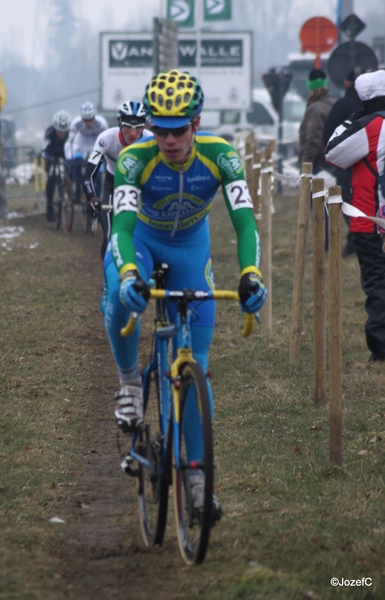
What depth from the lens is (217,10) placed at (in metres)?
36.4

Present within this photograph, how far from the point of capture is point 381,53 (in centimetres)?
3638

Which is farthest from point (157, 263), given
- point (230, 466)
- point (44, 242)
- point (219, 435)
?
point (44, 242)

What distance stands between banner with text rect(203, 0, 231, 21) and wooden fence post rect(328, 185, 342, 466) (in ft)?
105

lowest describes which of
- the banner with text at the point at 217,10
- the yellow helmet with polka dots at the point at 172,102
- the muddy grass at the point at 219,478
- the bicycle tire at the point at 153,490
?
the muddy grass at the point at 219,478

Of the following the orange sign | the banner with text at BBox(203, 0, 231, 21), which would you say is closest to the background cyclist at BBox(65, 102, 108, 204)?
the orange sign

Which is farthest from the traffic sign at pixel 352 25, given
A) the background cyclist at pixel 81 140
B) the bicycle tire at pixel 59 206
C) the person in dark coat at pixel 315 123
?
the bicycle tire at pixel 59 206

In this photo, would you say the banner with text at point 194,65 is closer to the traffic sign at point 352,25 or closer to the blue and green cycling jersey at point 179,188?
the traffic sign at point 352,25

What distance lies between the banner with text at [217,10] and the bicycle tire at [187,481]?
33718 mm

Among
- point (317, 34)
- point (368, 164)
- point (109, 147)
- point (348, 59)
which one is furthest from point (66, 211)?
point (368, 164)

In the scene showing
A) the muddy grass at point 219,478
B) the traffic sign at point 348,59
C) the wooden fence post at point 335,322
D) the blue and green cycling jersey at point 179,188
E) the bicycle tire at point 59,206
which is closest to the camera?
the muddy grass at point 219,478

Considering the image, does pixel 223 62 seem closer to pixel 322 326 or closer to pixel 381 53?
pixel 381 53

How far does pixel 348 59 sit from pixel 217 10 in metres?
24.3

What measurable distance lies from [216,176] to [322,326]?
6.61 feet

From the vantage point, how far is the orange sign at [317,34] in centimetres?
2264
